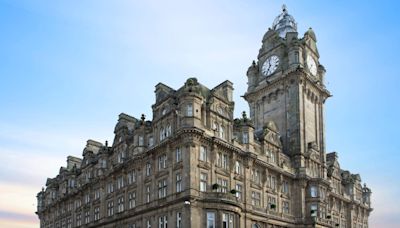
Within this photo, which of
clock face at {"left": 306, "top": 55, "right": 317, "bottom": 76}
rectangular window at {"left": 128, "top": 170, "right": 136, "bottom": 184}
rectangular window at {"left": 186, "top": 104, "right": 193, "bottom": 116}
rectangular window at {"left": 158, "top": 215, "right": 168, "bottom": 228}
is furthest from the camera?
clock face at {"left": 306, "top": 55, "right": 317, "bottom": 76}

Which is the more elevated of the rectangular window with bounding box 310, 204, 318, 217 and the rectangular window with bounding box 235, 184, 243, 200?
the rectangular window with bounding box 235, 184, 243, 200

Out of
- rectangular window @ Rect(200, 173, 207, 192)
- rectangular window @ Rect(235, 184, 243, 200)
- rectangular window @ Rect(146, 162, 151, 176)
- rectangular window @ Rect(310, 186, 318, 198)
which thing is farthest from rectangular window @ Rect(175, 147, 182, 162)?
rectangular window @ Rect(310, 186, 318, 198)

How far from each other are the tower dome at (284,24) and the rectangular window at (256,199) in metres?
35.9

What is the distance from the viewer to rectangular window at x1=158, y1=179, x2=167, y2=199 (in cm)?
6213

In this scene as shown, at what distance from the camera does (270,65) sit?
8700 cm

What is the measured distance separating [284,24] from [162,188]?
4737cm

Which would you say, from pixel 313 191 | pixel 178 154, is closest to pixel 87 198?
pixel 178 154

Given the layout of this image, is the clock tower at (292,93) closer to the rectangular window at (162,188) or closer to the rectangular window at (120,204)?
the rectangular window at (162,188)

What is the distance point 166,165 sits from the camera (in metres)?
62.7

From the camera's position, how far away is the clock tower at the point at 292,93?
81188mm

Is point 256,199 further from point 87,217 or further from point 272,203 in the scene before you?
point 87,217

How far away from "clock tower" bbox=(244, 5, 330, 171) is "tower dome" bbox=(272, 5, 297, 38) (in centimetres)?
155

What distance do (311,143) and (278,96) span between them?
9806 mm

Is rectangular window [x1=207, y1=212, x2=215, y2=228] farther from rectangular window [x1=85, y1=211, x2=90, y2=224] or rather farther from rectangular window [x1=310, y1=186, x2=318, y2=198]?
rectangular window [x1=85, y1=211, x2=90, y2=224]
